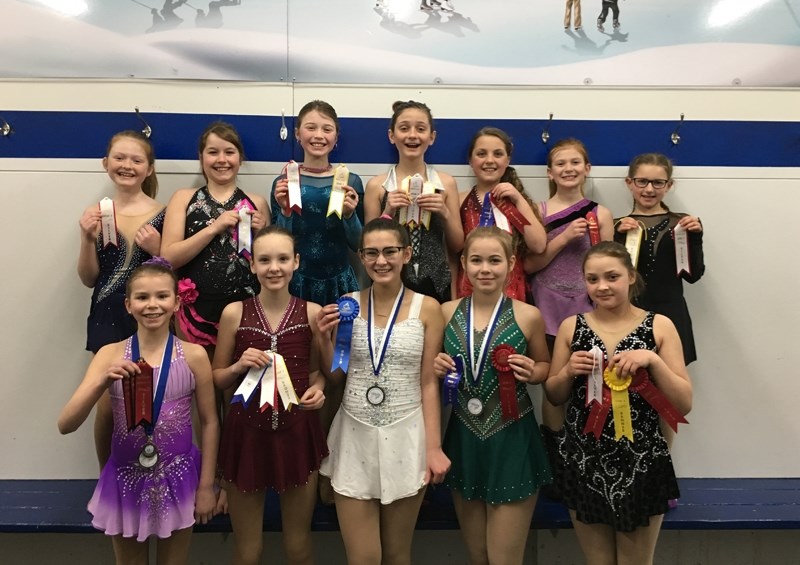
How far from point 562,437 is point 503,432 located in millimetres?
236

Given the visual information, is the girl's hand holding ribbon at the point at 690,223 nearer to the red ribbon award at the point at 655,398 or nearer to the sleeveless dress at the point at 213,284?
the red ribbon award at the point at 655,398

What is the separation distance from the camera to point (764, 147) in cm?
288

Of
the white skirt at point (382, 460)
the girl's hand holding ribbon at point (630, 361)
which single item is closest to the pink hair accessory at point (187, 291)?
the white skirt at point (382, 460)

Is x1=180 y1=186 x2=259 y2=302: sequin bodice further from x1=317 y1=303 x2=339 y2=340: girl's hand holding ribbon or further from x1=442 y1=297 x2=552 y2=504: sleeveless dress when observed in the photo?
x1=442 y1=297 x2=552 y2=504: sleeveless dress

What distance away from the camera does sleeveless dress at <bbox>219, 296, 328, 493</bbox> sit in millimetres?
1946

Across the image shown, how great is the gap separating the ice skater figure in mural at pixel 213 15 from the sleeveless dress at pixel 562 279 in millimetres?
1907

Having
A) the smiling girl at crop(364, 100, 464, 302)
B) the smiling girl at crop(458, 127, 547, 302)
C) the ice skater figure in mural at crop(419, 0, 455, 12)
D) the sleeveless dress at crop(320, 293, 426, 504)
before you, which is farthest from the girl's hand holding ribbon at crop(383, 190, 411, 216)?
the ice skater figure in mural at crop(419, 0, 455, 12)

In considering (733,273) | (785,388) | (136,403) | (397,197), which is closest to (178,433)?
(136,403)

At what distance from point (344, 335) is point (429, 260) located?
66 cm

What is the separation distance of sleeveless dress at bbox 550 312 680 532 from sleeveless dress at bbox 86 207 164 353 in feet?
6.19

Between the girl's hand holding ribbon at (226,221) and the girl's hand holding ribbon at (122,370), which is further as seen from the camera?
the girl's hand holding ribbon at (226,221)

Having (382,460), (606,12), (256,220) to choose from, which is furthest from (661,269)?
(256,220)

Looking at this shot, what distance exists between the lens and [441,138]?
9.29 feet

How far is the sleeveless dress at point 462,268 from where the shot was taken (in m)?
2.48
